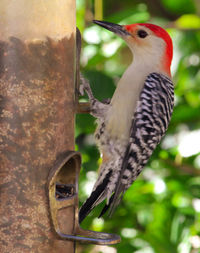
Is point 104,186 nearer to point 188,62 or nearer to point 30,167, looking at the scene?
point 30,167

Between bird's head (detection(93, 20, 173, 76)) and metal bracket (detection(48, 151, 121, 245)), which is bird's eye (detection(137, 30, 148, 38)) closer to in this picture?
bird's head (detection(93, 20, 173, 76))

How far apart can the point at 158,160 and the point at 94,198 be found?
1.30m

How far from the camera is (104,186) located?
163 inches

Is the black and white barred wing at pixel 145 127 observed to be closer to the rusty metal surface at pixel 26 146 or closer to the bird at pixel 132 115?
the bird at pixel 132 115

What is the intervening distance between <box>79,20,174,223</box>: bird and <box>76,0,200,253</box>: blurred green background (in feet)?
1.38

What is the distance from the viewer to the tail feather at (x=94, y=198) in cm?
393

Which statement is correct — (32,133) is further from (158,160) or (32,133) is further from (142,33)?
(158,160)

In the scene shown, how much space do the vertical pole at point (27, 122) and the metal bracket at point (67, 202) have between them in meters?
0.04

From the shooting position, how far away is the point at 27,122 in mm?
Answer: 3186

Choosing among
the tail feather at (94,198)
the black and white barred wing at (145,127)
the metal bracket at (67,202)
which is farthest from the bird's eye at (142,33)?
the metal bracket at (67,202)

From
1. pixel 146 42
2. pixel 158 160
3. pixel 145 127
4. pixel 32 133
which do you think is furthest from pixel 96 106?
pixel 158 160

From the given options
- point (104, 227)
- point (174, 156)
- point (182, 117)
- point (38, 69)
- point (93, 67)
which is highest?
point (38, 69)

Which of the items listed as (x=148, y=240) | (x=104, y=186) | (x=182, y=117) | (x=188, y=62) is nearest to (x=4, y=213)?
(x=104, y=186)

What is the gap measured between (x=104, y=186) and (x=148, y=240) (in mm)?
900
